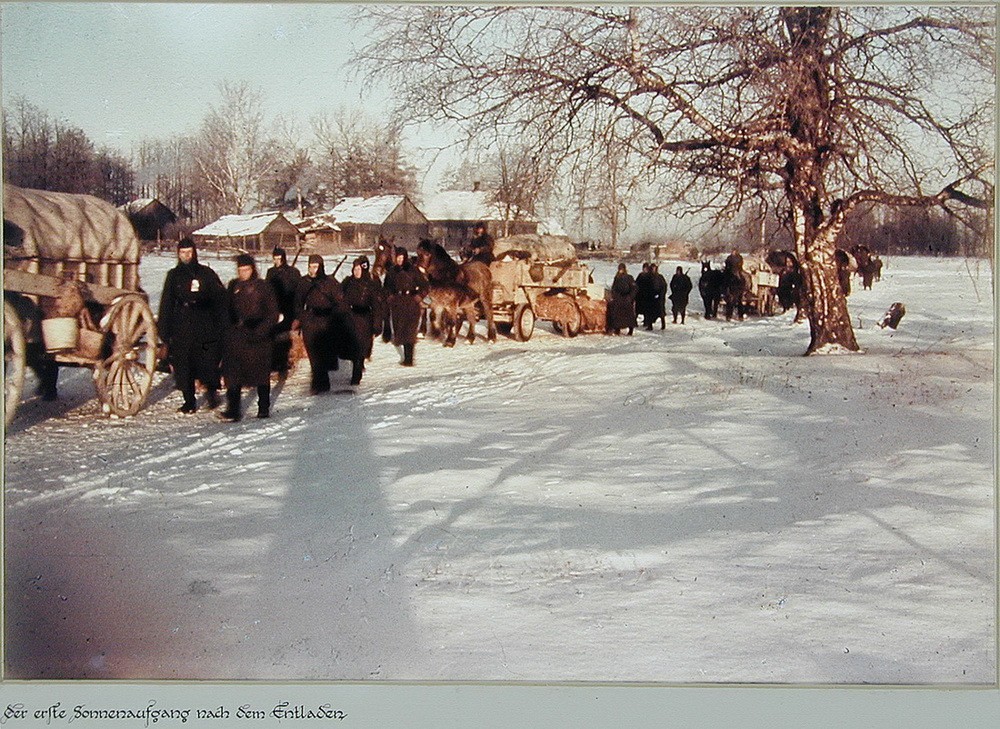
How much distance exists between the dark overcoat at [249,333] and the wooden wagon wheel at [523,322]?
207 centimetres

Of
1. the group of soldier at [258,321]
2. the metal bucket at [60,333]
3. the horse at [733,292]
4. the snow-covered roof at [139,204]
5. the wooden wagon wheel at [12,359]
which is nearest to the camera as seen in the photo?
the wooden wagon wheel at [12,359]

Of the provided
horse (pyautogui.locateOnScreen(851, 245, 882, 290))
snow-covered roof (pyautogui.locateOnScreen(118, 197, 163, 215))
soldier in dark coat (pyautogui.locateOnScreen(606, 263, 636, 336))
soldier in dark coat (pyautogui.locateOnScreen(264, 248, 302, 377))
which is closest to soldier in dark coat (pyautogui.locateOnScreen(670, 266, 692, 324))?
soldier in dark coat (pyautogui.locateOnScreen(606, 263, 636, 336))

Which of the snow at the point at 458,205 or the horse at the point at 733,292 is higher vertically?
the snow at the point at 458,205

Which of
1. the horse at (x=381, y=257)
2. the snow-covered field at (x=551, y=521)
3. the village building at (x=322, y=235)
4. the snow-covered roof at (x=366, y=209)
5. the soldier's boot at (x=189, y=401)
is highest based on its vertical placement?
the snow-covered roof at (x=366, y=209)

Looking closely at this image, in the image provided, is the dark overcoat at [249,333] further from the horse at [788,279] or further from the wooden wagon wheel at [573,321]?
the horse at [788,279]

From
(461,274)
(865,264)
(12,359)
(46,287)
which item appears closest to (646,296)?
(461,274)

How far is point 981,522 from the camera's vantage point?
594 centimetres

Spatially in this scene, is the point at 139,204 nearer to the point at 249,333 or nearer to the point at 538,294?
the point at 249,333

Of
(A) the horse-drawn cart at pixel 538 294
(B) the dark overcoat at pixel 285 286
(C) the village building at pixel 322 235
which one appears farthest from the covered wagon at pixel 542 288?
(B) the dark overcoat at pixel 285 286

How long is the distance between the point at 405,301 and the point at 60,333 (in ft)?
8.67

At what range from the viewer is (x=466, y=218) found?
7.21 m

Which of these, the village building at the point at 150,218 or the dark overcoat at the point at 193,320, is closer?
the village building at the point at 150,218

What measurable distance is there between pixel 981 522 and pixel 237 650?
192 inches

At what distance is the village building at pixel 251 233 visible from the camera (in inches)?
274
